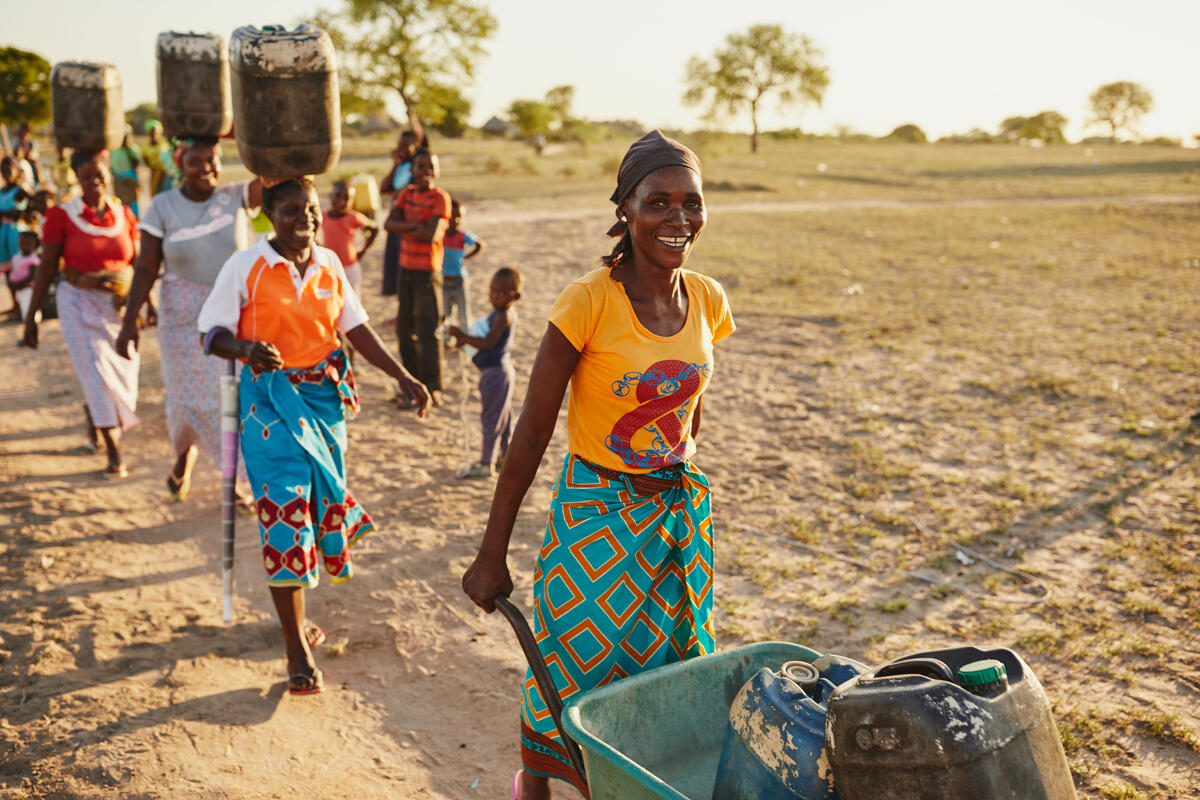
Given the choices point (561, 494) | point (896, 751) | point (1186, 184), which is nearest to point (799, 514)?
point (561, 494)

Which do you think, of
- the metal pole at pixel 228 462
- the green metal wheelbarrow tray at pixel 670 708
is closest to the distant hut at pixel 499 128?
the metal pole at pixel 228 462

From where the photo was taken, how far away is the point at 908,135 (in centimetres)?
6119

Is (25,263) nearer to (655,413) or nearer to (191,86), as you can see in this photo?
(191,86)

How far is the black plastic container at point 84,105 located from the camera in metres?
6.29

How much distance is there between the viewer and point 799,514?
17.9 ft

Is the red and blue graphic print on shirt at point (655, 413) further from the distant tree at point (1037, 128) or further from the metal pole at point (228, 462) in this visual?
the distant tree at point (1037, 128)

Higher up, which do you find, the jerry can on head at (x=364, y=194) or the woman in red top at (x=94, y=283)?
the jerry can on head at (x=364, y=194)

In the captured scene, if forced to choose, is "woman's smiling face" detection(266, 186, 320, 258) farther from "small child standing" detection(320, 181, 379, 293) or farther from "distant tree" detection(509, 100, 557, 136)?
"distant tree" detection(509, 100, 557, 136)

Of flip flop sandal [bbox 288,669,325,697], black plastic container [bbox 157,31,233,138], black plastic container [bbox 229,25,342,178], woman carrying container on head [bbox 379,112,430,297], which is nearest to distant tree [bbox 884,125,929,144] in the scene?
woman carrying container on head [bbox 379,112,430,297]

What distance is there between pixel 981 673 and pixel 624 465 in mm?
1088

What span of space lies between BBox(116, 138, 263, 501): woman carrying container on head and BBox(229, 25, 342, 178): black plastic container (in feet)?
2.30

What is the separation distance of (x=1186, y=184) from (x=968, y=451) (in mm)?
22532

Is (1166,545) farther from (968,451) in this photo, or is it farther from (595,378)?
(595,378)

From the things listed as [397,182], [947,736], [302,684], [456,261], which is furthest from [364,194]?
[947,736]
